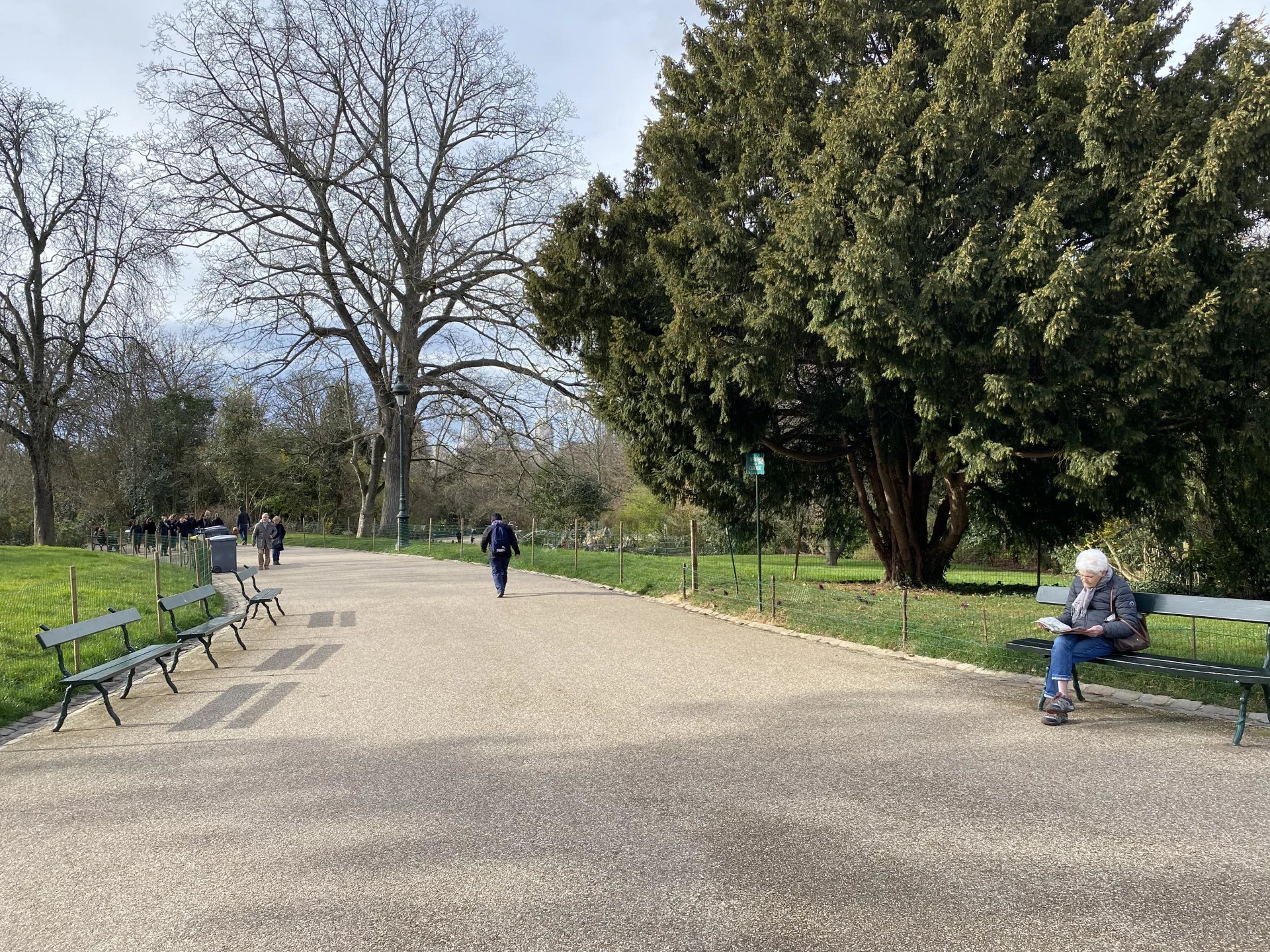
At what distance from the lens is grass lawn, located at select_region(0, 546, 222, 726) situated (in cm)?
768

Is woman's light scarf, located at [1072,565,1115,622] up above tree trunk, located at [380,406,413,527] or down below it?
below

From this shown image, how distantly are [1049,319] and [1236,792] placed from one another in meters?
6.05

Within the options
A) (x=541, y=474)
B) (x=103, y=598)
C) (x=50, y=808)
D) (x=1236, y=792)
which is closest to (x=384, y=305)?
(x=541, y=474)

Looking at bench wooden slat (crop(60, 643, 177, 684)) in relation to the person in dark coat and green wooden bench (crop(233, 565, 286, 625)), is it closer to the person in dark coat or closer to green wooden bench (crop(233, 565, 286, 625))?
green wooden bench (crop(233, 565, 286, 625))

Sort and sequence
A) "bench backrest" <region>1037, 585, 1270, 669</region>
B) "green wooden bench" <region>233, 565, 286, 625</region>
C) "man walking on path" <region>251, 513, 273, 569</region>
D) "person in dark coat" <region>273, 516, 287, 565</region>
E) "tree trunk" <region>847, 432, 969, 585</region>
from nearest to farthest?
1. "bench backrest" <region>1037, 585, 1270, 669</region>
2. "green wooden bench" <region>233, 565, 286, 625</region>
3. "tree trunk" <region>847, 432, 969, 585</region>
4. "man walking on path" <region>251, 513, 273, 569</region>
5. "person in dark coat" <region>273, 516, 287, 565</region>

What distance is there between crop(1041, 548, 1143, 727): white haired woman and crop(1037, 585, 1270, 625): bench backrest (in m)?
0.26

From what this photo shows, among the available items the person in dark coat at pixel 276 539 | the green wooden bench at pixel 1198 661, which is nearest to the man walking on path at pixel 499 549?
the green wooden bench at pixel 1198 661

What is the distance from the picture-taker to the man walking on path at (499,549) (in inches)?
585

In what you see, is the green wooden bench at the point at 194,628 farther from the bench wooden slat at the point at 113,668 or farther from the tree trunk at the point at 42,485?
the tree trunk at the point at 42,485

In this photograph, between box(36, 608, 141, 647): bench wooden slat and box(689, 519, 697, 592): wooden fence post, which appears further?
box(689, 519, 697, 592): wooden fence post

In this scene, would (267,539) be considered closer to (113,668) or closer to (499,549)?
(499,549)

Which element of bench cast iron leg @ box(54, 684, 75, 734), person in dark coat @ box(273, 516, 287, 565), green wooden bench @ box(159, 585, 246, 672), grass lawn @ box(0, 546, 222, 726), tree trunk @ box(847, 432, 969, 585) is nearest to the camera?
bench cast iron leg @ box(54, 684, 75, 734)

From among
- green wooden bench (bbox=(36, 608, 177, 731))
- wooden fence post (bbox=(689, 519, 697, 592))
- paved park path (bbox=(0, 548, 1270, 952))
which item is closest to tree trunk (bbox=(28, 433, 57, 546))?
wooden fence post (bbox=(689, 519, 697, 592))

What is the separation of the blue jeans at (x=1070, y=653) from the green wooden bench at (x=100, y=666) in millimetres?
7129
